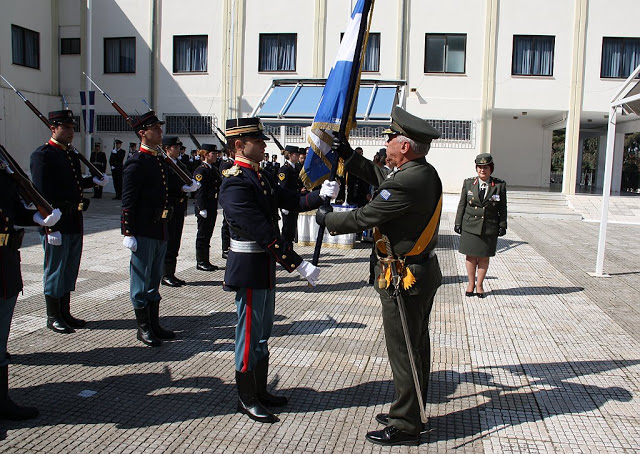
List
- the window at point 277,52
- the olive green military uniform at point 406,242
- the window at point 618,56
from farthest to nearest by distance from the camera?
the window at point 277,52, the window at point 618,56, the olive green military uniform at point 406,242

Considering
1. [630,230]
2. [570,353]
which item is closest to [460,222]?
[570,353]

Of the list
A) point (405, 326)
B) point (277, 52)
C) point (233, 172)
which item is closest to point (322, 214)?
point (233, 172)

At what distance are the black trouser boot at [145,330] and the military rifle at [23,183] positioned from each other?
4.60 ft

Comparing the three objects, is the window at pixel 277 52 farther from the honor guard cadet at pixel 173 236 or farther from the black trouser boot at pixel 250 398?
the black trouser boot at pixel 250 398

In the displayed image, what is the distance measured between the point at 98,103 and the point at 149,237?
22022 mm

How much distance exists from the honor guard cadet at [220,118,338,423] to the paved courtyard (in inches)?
11.7

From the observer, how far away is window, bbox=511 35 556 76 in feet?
72.3

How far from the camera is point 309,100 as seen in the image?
13.2 meters

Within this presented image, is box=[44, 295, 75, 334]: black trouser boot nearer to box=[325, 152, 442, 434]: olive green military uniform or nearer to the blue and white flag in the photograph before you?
the blue and white flag

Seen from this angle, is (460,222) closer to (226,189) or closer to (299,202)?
(299,202)

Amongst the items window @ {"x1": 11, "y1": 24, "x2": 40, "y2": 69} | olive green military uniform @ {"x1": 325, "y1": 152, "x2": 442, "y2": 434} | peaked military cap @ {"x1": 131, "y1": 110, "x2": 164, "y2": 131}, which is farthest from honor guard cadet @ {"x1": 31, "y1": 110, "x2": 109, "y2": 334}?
window @ {"x1": 11, "y1": 24, "x2": 40, "y2": 69}

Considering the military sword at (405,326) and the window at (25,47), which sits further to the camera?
the window at (25,47)

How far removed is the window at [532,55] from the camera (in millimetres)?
22031

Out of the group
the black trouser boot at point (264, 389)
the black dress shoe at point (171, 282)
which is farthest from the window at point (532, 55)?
the black trouser boot at point (264, 389)
